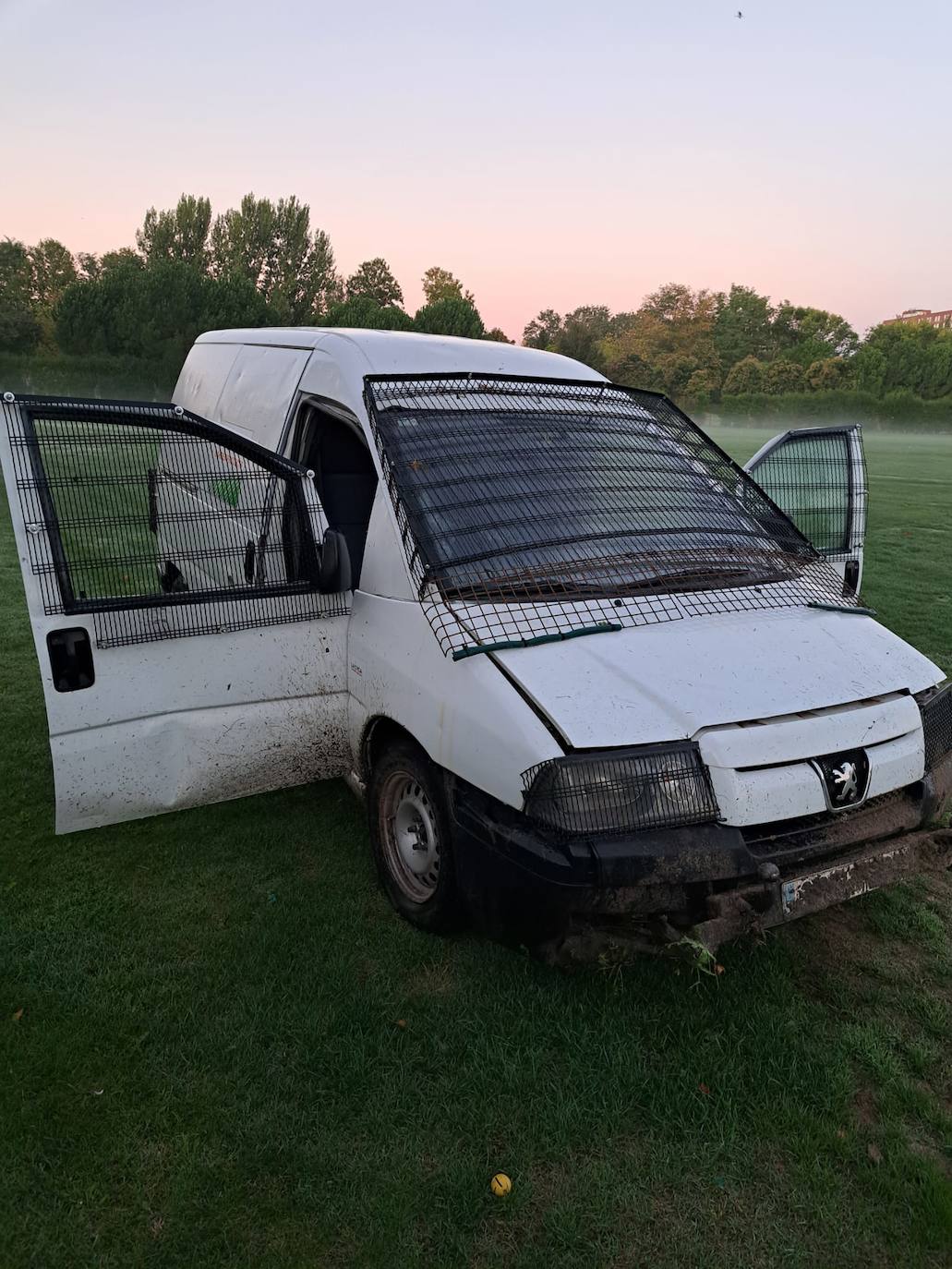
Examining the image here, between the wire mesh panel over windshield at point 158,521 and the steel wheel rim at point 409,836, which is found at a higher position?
the wire mesh panel over windshield at point 158,521

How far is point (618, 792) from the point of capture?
7.75 ft

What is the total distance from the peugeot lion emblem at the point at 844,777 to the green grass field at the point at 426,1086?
2.56 ft

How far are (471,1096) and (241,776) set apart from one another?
158 cm

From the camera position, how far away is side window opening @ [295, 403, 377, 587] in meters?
4.23

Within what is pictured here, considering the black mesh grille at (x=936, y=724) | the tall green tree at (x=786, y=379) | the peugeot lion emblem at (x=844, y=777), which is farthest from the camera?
the tall green tree at (x=786, y=379)

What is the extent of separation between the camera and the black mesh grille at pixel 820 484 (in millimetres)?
4527

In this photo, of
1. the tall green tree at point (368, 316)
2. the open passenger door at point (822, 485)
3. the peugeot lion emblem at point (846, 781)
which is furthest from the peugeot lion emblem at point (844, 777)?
the tall green tree at point (368, 316)

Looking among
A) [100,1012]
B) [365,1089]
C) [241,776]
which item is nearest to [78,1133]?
[100,1012]

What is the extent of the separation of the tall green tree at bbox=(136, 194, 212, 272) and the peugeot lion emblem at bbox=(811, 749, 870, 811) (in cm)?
7260

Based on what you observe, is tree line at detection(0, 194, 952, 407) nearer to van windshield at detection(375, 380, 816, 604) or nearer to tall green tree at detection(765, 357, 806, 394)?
tall green tree at detection(765, 357, 806, 394)

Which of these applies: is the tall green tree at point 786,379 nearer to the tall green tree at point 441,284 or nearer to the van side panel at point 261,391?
the tall green tree at point 441,284

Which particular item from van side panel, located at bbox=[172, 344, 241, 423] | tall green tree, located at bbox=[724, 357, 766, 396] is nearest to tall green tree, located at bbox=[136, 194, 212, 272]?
tall green tree, located at bbox=[724, 357, 766, 396]

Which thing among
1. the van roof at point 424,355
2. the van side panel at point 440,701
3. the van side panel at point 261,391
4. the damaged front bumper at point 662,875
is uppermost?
the van roof at point 424,355

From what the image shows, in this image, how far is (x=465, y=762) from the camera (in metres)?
2.61
